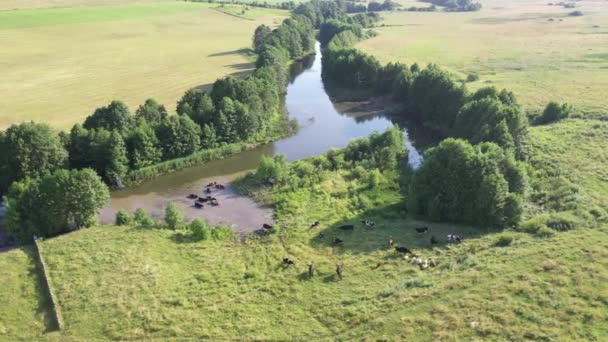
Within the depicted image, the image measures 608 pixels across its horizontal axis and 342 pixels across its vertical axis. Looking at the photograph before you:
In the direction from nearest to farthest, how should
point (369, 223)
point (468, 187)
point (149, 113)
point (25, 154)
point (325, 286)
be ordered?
point (325, 286) < point (468, 187) < point (369, 223) < point (25, 154) < point (149, 113)

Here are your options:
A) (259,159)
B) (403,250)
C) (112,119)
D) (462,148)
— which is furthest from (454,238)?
(112,119)

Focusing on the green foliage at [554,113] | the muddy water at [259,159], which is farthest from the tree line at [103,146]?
the green foliage at [554,113]

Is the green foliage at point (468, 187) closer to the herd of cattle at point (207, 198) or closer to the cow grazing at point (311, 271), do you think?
the cow grazing at point (311, 271)

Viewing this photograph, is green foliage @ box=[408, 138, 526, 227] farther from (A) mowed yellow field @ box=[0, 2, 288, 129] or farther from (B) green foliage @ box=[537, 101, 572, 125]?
(A) mowed yellow field @ box=[0, 2, 288, 129]

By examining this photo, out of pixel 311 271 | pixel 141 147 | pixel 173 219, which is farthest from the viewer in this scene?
pixel 141 147

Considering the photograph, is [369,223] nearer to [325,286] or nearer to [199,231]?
[325,286]

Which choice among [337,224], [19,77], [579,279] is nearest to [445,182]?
[337,224]

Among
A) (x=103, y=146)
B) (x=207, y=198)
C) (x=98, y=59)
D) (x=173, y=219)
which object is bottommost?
(x=207, y=198)

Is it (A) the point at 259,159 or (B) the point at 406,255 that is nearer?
(B) the point at 406,255
